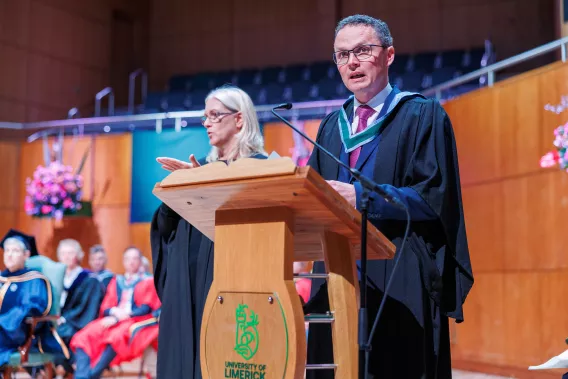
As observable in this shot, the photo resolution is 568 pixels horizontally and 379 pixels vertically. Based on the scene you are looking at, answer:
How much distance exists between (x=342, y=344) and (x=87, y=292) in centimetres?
532

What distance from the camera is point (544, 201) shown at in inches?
228

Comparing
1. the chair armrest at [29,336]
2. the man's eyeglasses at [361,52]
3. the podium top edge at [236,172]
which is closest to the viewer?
the podium top edge at [236,172]

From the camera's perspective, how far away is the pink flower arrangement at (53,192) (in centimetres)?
882

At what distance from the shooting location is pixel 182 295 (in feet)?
9.64

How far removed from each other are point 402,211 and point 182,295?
1261 mm

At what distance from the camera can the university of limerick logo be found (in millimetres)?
1741

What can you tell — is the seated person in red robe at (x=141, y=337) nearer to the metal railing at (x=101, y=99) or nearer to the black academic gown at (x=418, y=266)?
the black academic gown at (x=418, y=266)

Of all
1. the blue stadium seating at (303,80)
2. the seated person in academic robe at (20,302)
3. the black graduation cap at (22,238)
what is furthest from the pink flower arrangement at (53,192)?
the seated person in academic robe at (20,302)

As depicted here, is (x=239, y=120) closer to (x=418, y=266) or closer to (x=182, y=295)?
(x=182, y=295)

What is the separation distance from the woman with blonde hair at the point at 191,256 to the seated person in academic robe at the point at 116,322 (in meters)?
3.01

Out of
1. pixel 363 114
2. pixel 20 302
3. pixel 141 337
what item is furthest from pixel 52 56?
pixel 363 114

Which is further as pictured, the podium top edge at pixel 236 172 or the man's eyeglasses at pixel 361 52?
the man's eyeglasses at pixel 361 52

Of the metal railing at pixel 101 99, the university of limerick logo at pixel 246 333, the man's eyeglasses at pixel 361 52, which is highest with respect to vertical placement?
the metal railing at pixel 101 99

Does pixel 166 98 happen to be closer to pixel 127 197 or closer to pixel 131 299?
pixel 127 197
